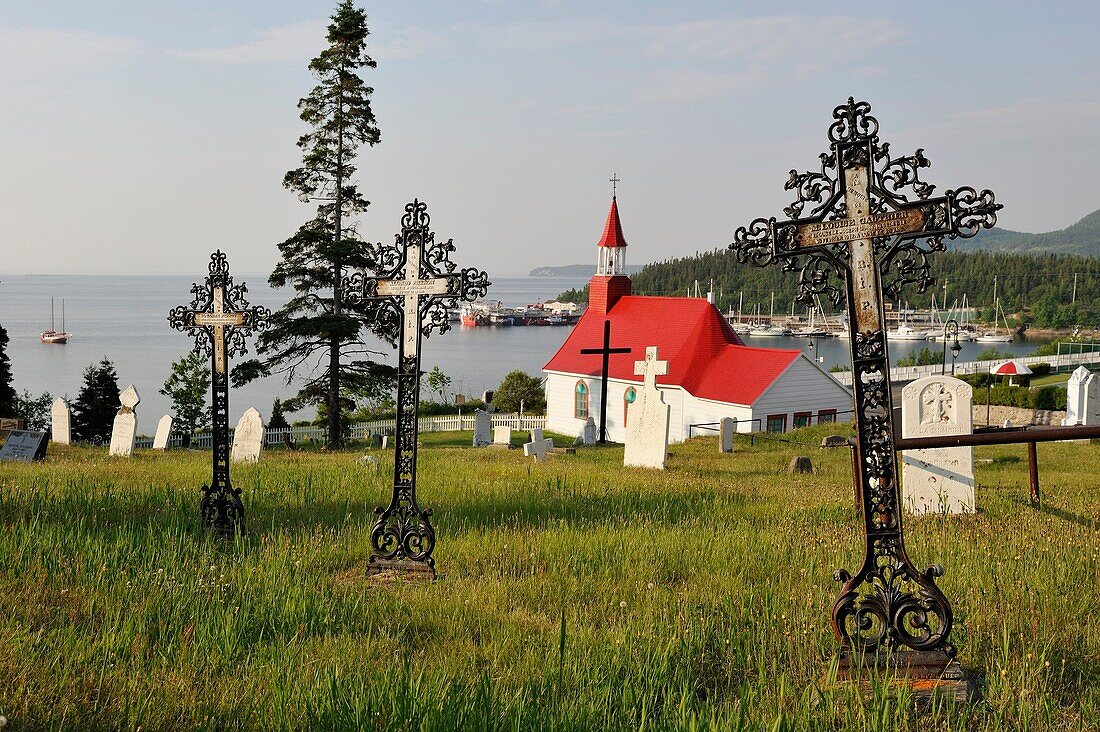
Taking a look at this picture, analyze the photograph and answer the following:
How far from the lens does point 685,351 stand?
33.9 meters

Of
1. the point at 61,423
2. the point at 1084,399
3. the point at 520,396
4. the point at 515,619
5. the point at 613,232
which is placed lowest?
the point at 515,619

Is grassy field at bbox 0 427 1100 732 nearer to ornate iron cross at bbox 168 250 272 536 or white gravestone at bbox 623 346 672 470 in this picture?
ornate iron cross at bbox 168 250 272 536

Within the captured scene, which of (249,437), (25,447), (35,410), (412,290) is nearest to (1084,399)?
(249,437)

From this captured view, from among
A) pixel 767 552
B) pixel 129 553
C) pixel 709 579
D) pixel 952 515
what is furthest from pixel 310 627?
pixel 952 515

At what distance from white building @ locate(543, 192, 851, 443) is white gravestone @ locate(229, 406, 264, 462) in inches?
541

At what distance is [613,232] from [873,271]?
3426 cm

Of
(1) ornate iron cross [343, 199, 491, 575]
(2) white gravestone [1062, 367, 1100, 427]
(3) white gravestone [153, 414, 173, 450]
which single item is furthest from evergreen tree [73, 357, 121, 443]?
(2) white gravestone [1062, 367, 1100, 427]

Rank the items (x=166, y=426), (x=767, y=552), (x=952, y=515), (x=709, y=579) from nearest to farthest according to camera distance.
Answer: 1. (x=709, y=579)
2. (x=767, y=552)
3. (x=952, y=515)
4. (x=166, y=426)

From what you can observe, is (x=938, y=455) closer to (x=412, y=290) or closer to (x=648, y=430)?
(x=412, y=290)

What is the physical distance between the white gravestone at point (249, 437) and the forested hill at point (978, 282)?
4947 inches

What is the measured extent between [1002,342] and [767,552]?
14192 cm

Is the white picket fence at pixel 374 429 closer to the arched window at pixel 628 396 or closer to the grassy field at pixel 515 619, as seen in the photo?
the arched window at pixel 628 396

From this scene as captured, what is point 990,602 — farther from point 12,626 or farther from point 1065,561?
point 12,626

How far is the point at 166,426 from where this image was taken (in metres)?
22.9
